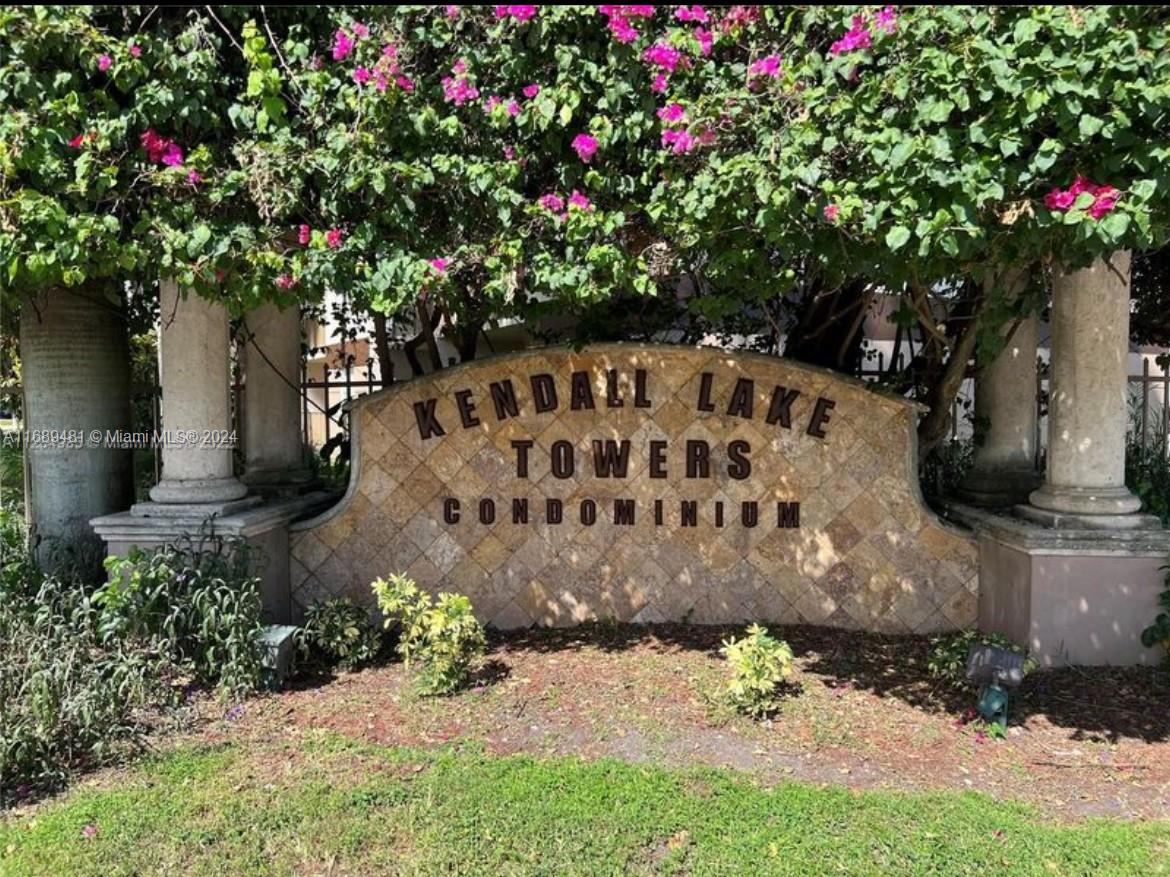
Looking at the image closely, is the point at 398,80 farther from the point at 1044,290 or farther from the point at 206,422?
the point at 1044,290

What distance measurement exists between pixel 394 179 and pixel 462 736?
9.26ft

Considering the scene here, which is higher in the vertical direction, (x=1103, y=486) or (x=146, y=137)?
(x=146, y=137)

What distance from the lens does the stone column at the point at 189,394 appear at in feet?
17.5

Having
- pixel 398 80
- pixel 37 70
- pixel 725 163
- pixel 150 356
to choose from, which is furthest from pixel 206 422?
pixel 150 356

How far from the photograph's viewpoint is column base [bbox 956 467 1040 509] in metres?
5.97

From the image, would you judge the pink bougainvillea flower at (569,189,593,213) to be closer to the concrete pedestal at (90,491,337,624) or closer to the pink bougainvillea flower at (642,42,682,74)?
the pink bougainvillea flower at (642,42,682,74)

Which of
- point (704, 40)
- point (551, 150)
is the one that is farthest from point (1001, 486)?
point (551, 150)

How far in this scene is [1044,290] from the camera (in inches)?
185

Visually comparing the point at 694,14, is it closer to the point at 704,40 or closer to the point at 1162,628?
the point at 704,40

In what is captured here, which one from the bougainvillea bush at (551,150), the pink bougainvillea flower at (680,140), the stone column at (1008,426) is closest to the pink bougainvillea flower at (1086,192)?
the bougainvillea bush at (551,150)

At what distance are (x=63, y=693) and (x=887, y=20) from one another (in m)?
4.80

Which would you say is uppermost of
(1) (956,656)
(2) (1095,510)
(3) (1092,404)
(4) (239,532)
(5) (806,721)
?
(3) (1092,404)

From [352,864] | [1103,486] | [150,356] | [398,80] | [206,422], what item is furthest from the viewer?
[150,356]

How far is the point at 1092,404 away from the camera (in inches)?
198
